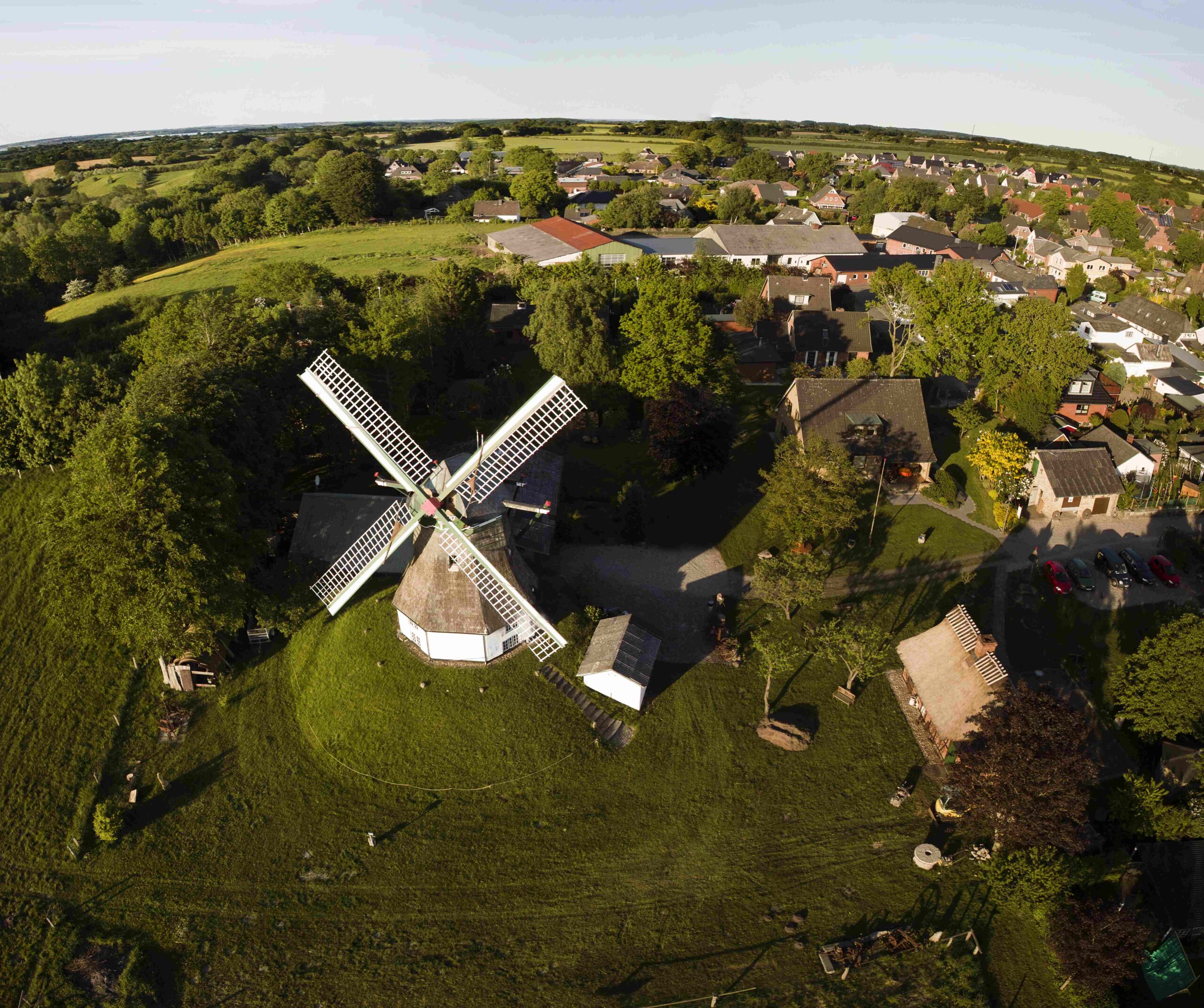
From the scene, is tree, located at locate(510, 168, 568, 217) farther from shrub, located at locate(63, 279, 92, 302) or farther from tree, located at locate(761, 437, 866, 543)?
tree, located at locate(761, 437, 866, 543)

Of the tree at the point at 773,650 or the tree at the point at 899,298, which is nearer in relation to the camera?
the tree at the point at 773,650

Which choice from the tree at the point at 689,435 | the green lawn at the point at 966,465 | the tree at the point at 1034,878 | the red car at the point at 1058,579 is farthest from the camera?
the green lawn at the point at 966,465

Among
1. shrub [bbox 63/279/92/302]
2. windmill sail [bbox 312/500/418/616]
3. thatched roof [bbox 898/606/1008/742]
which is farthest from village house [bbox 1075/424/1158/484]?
shrub [bbox 63/279/92/302]

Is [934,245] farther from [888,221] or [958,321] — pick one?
[958,321]

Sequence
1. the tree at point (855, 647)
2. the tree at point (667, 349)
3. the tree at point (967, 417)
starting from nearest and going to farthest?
1. the tree at point (855, 647)
2. the tree at point (667, 349)
3. the tree at point (967, 417)

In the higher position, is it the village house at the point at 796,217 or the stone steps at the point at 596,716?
the village house at the point at 796,217

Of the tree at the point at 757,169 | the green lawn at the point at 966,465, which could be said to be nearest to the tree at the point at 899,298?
the green lawn at the point at 966,465

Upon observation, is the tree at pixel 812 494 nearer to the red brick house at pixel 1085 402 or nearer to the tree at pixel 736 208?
the red brick house at pixel 1085 402
